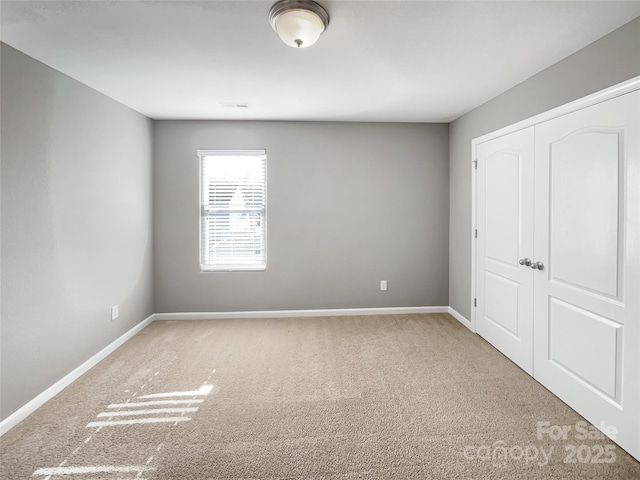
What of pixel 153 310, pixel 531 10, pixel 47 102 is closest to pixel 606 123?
pixel 531 10

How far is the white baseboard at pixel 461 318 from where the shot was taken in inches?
148

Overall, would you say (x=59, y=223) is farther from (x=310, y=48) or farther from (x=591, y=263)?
(x=591, y=263)

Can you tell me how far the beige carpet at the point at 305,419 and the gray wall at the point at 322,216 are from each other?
3.25 feet

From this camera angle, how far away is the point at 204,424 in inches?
83.8

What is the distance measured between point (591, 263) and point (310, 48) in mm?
2311

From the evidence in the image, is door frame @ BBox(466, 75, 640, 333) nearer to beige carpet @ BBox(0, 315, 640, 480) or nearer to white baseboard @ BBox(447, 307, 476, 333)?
white baseboard @ BBox(447, 307, 476, 333)

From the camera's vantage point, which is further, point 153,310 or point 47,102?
point 153,310

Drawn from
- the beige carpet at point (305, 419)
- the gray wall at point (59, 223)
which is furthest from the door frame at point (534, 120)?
the gray wall at point (59, 223)

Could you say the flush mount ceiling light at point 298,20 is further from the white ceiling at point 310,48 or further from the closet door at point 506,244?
the closet door at point 506,244

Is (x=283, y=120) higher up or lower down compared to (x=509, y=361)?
higher up

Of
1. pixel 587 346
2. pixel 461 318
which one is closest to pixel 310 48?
pixel 587 346

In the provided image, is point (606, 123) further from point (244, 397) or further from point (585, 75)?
point (244, 397)

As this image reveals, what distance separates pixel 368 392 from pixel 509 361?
143 centimetres

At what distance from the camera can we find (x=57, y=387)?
2.52 metres
